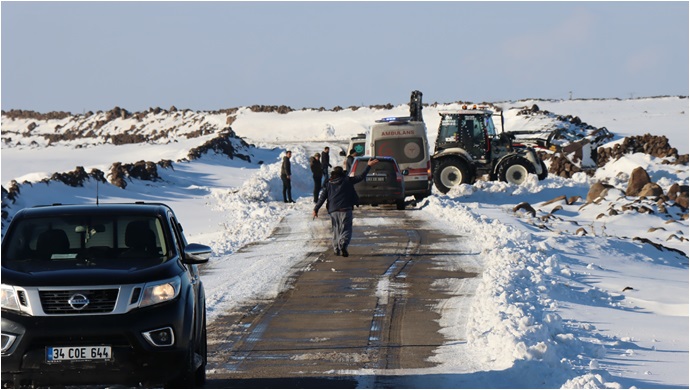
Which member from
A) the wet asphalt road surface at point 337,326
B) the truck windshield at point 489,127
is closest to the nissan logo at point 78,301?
the wet asphalt road surface at point 337,326

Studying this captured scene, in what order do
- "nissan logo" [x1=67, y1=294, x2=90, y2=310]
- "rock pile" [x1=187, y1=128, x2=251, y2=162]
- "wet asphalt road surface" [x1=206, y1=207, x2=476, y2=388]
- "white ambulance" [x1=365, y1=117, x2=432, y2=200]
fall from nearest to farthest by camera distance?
"nissan logo" [x1=67, y1=294, x2=90, y2=310] → "wet asphalt road surface" [x1=206, y1=207, x2=476, y2=388] → "white ambulance" [x1=365, y1=117, x2=432, y2=200] → "rock pile" [x1=187, y1=128, x2=251, y2=162]

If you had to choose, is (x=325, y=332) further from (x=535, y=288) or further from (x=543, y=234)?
(x=543, y=234)

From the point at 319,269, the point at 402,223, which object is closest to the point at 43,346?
the point at 319,269

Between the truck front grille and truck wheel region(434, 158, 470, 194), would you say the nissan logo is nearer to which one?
the truck front grille

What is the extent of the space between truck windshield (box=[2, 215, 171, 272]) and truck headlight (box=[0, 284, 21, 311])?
0.59 metres

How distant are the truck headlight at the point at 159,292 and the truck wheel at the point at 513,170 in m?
30.9

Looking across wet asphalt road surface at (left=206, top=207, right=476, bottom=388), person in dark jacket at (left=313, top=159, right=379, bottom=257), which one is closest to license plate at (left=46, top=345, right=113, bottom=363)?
wet asphalt road surface at (left=206, top=207, right=476, bottom=388)

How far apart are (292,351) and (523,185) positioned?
28250 millimetres

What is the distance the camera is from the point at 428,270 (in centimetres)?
1928

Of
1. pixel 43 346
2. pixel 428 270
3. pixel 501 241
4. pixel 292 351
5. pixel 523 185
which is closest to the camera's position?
pixel 43 346

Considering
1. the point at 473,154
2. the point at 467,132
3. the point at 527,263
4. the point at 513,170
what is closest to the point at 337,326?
the point at 527,263

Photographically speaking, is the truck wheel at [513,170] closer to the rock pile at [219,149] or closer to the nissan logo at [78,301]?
the rock pile at [219,149]

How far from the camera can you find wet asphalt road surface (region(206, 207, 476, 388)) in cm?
1071

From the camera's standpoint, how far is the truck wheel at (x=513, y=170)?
129ft
